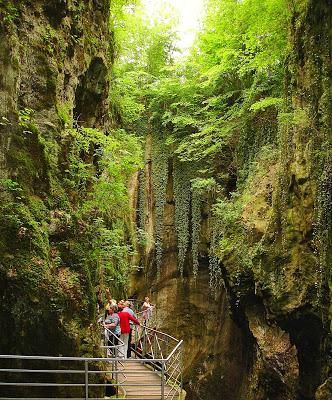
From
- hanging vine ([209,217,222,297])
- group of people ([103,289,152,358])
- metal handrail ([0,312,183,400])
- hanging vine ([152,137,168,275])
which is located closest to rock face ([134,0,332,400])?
hanging vine ([209,217,222,297])

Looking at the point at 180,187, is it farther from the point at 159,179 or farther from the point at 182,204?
the point at 159,179

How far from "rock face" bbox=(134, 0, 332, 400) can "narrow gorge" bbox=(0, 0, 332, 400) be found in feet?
0.17

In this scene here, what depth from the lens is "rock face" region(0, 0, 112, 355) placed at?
23.8ft

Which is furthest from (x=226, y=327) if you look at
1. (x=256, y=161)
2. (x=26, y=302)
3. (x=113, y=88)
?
(x=26, y=302)

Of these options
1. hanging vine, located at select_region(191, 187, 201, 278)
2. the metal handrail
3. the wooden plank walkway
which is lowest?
the wooden plank walkway

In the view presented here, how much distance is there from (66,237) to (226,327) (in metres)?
13.3

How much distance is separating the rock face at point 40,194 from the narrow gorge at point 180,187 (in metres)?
0.03

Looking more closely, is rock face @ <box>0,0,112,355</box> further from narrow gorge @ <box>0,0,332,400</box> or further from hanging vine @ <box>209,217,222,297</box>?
hanging vine @ <box>209,217,222,297</box>

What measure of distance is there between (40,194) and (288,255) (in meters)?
6.95

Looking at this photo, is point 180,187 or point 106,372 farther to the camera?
point 180,187

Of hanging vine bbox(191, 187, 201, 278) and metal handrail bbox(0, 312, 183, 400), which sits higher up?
hanging vine bbox(191, 187, 201, 278)

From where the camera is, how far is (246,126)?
17172 mm

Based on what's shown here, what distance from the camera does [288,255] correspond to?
1211 centimetres

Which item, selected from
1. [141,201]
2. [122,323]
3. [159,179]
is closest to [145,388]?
[122,323]
